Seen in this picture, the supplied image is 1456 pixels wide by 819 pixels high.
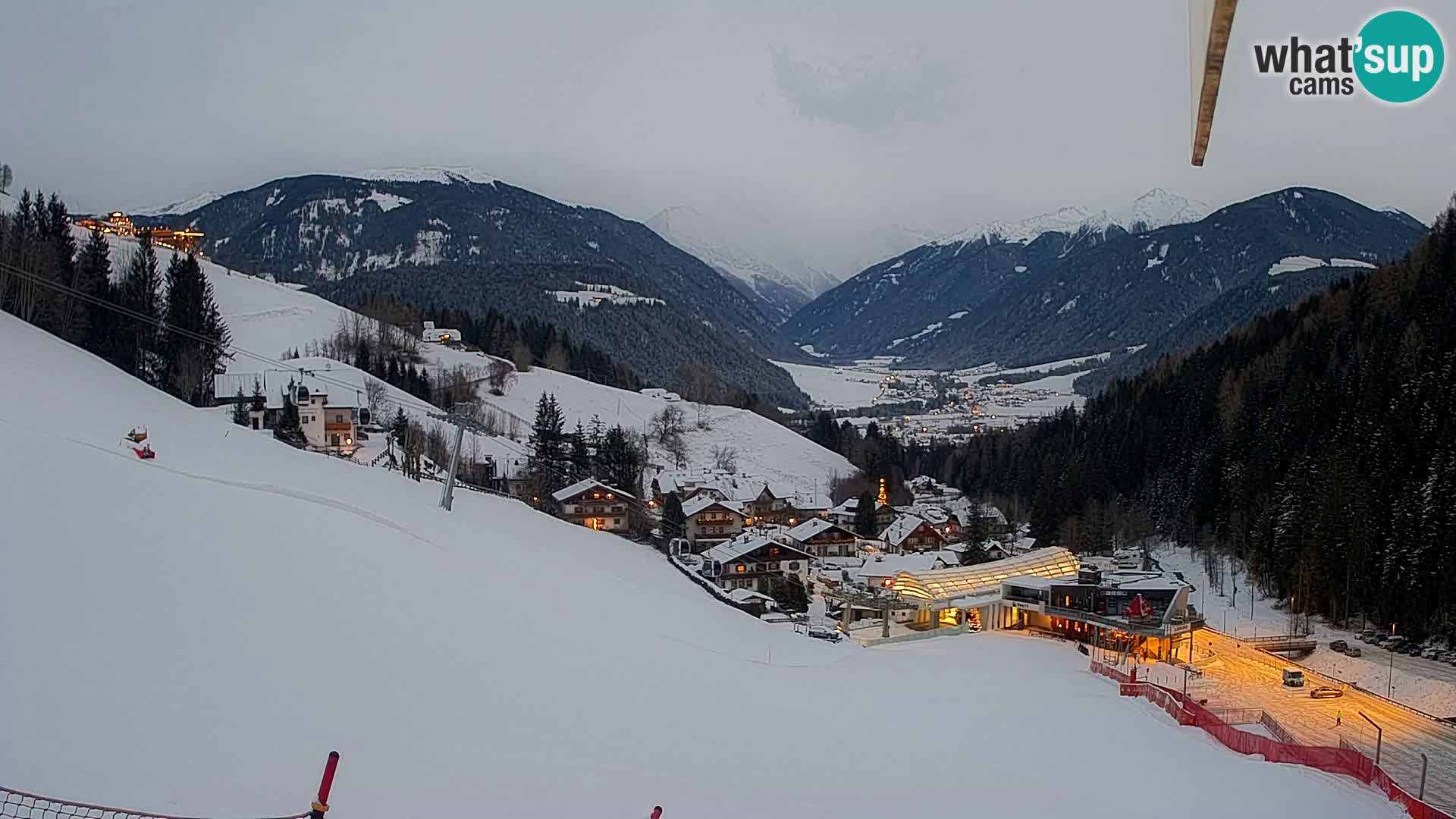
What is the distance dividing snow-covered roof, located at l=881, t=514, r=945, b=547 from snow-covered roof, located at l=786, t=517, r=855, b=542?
2143mm

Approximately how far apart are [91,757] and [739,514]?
40020mm

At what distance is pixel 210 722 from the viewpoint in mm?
A: 5504

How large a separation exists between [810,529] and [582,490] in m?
11.5

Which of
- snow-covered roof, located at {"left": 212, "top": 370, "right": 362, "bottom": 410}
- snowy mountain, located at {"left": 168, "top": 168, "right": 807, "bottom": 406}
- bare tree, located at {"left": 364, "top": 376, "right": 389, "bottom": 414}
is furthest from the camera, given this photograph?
snowy mountain, located at {"left": 168, "top": 168, "right": 807, "bottom": 406}

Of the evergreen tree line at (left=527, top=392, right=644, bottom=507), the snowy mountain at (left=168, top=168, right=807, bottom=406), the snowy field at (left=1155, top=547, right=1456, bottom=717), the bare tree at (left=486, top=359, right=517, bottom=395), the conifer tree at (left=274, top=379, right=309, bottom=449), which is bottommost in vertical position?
the snowy field at (left=1155, top=547, right=1456, bottom=717)

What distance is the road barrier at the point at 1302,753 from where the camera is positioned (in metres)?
11.3

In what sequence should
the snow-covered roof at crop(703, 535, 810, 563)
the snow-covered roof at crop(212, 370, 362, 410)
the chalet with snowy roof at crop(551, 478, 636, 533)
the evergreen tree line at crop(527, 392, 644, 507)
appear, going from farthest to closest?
the evergreen tree line at crop(527, 392, 644, 507), the chalet with snowy roof at crop(551, 478, 636, 533), the snow-covered roof at crop(212, 370, 362, 410), the snow-covered roof at crop(703, 535, 810, 563)

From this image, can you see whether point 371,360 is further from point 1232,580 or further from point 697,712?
point 697,712

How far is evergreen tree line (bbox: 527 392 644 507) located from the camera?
44.5 metres

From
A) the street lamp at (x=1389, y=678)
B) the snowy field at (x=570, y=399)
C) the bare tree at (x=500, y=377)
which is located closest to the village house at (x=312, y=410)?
the snowy field at (x=570, y=399)

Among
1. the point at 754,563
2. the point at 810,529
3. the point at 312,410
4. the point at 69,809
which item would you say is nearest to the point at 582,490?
the point at 754,563

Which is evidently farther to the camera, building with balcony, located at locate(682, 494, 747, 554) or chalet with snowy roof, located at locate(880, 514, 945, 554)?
chalet with snowy roof, located at locate(880, 514, 945, 554)

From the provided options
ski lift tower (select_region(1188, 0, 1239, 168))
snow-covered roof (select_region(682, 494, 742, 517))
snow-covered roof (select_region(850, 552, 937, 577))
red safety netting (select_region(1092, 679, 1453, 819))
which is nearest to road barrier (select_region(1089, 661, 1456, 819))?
red safety netting (select_region(1092, 679, 1453, 819))

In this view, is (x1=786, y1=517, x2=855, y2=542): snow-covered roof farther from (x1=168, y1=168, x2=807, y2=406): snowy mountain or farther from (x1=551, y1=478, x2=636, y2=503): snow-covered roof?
(x1=168, y1=168, x2=807, y2=406): snowy mountain
